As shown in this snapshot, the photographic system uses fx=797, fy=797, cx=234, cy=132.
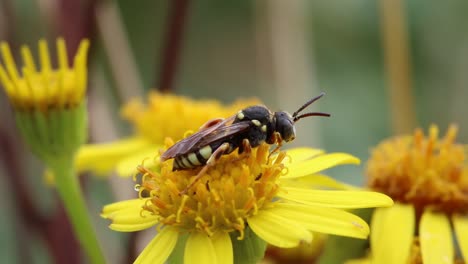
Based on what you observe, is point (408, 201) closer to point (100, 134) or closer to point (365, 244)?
point (365, 244)

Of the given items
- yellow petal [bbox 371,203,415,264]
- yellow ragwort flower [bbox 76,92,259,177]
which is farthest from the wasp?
yellow ragwort flower [bbox 76,92,259,177]

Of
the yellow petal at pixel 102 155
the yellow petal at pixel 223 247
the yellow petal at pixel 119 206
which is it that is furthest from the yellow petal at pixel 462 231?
the yellow petal at pixel 102 155

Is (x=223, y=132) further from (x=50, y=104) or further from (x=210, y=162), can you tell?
(x=50, y=104)

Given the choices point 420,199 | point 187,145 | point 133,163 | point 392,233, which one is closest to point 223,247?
point 187,145

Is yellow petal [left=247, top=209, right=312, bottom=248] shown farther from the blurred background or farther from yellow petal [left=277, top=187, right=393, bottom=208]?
the blurred background

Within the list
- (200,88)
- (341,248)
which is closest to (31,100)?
(341,248)

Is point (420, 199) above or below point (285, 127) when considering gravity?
below
